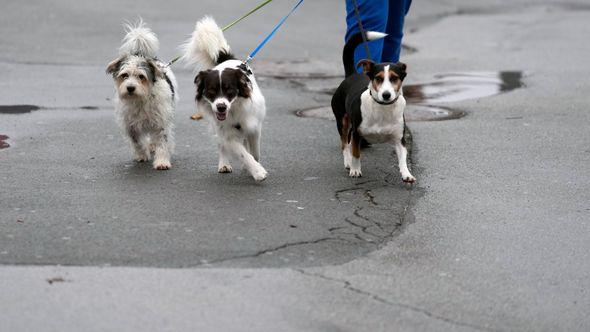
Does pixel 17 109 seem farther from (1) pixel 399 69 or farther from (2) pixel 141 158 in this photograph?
(1) pixel 399 69

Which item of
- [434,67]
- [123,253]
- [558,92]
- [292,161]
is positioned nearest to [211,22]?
[292,161]

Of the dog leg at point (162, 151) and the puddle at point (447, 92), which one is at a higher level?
Answer: the dog leg at point (162, 151)

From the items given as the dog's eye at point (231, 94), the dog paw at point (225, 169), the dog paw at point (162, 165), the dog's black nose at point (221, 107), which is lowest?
the dog paw at point (162, 165)

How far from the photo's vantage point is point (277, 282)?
546 cm

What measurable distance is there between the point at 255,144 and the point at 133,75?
1.21 metres

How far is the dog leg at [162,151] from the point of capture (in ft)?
27.8

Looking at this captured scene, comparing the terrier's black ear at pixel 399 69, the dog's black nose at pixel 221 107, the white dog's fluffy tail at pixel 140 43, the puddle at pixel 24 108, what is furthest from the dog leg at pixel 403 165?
the puddle at pixel 24 108

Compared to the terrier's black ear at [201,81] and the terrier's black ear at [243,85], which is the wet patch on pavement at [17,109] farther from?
the terrier's black ear at [243,85]

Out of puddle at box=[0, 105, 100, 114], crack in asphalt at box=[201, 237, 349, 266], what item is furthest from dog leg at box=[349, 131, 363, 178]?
puddle at box=[0, 105, 100, 114]

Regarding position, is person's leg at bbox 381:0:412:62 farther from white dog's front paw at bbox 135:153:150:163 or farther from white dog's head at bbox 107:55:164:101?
white dog's front paw at bbox 135:153:150:163

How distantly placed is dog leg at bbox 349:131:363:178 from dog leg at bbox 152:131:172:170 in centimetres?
151

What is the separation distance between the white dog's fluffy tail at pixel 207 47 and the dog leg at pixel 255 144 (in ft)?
2.58

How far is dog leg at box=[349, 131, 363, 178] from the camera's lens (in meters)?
7.99

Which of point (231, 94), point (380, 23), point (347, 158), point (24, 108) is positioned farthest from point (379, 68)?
point (24, 108)
